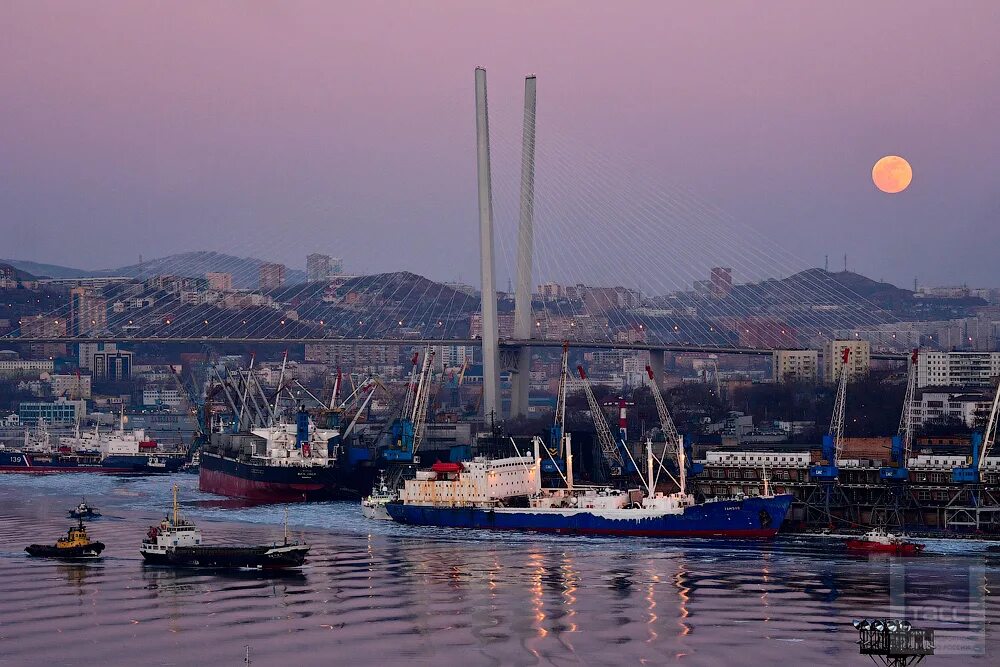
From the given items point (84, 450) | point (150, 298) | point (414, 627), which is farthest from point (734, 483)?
point (150, 298)

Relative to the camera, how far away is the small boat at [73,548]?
1170 inches

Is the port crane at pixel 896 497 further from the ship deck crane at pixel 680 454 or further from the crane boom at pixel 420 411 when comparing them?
the crane boom at pixel 420 411

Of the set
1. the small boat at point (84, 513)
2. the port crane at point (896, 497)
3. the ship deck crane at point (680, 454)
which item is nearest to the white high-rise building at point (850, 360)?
the ship deck crane at point (680, 454)

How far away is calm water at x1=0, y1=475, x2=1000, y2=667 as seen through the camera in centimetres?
2072

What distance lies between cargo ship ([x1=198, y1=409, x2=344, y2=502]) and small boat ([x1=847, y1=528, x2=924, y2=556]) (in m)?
17.4

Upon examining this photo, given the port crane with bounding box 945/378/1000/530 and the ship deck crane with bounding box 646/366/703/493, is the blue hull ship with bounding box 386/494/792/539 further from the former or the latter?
the port crane with bounding box 945/378/1000/530

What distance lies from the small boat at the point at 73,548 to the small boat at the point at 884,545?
43.8ft

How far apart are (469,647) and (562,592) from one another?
450 centimetres

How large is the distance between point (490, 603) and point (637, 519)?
10.7 meters

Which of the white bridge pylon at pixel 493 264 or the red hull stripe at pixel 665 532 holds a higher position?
the white bridge pylon at pixel 493 264

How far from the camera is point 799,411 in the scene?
6172 cm

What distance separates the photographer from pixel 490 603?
2442cm

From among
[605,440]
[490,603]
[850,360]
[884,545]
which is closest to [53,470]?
[605,440]

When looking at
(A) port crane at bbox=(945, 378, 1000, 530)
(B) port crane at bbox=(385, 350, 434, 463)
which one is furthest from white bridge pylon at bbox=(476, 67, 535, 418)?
(A) port crane at bbox=(945, 378, 1000, 530)
